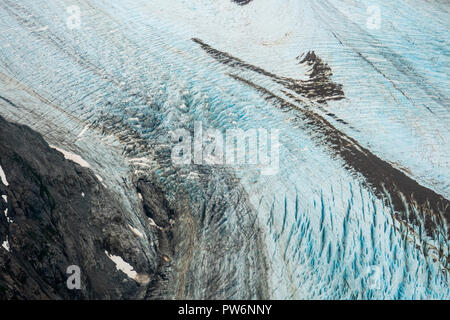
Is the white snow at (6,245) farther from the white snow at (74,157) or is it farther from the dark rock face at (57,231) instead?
the white snow at (74,157)

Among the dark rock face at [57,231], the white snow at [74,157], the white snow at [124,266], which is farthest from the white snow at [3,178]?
the white snow at [124,266]

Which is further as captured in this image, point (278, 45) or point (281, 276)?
point (278, 45)

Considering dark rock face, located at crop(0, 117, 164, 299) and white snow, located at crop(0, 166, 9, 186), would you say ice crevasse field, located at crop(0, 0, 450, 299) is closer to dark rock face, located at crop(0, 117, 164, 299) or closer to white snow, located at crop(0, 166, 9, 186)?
dark rock face, located at crop(0, 117, 164, 299)

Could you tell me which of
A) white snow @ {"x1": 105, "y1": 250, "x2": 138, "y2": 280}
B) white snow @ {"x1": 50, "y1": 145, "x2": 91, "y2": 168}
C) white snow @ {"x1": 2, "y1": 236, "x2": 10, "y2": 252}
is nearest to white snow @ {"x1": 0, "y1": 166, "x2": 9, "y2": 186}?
white snow @ {"x1": 2, "y1": 236, "x2": 10, "y2": 252}

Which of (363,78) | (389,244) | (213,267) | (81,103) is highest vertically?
(363,78)

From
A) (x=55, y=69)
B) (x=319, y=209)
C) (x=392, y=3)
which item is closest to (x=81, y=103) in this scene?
(x=55, y=69)
